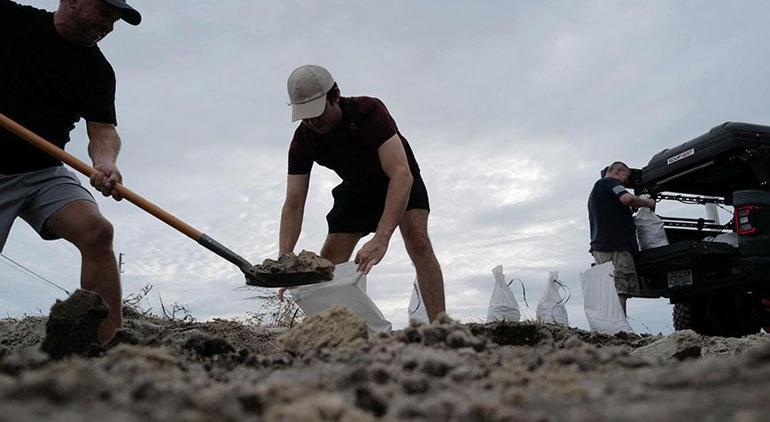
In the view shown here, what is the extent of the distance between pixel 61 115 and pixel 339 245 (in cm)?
192

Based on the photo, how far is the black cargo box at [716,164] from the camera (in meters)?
6.51

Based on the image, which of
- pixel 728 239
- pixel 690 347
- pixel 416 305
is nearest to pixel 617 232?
pixel 728 239

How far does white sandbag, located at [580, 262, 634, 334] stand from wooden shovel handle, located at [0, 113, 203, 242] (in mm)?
4349

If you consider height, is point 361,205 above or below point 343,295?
above

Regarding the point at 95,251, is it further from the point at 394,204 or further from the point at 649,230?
the point at 649,230

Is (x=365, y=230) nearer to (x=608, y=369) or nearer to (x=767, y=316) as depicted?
(x=608, y=369)

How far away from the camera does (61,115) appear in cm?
369

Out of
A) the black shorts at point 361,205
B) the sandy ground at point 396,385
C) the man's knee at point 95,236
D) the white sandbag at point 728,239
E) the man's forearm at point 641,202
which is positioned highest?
the man's forearm at point 641,202

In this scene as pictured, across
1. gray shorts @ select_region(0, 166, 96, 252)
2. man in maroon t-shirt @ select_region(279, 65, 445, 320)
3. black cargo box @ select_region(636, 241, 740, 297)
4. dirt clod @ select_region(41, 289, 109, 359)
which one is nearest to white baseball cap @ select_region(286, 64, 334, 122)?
man in maroon t-shirt @ select_region(279, 65, 445, 320)

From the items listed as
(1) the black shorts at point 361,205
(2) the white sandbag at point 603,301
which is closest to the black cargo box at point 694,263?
(2) the white sandbag at point 603,301

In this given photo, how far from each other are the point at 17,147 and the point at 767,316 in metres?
6.48

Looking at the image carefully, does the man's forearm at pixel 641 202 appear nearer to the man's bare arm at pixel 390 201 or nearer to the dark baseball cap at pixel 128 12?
the man's bare arm at pixel 390 201

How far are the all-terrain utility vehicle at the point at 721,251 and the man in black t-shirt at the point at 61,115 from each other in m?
5.28

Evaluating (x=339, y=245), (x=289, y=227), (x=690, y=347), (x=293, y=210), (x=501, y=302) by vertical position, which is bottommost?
(x=690, y=347)
